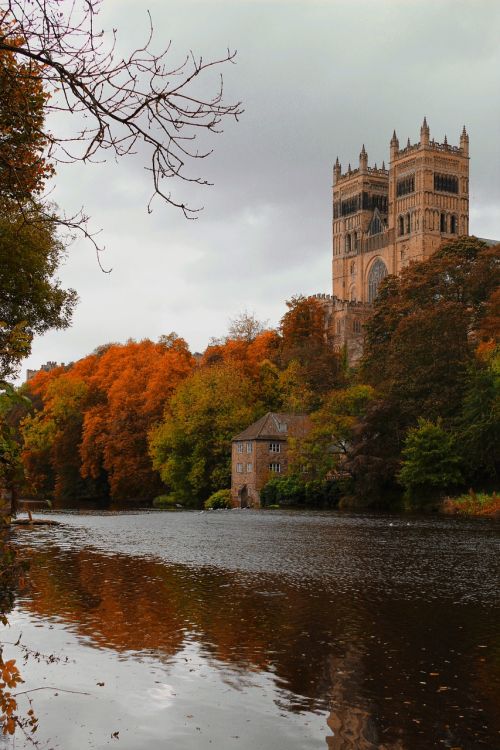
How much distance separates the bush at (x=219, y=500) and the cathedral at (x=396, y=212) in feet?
261

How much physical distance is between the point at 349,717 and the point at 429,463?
42.8 meters

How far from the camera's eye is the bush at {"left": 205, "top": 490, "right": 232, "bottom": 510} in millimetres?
64812

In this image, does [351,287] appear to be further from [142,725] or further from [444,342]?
[142,725]

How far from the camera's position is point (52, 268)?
35875mm

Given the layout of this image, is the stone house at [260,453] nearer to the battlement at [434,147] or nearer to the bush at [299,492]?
the bush at [299,492]

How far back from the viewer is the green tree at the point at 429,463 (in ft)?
168

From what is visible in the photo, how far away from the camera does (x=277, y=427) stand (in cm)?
6556

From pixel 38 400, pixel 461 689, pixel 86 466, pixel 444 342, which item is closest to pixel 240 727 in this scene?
pixel 461 689

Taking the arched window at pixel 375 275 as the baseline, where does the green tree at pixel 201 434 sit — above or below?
below

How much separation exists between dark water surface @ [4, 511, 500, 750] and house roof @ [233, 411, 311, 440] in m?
39.2

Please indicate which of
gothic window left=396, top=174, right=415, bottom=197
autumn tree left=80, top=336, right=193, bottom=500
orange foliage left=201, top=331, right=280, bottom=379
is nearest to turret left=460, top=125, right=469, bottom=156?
gothic window left=396, top=174, right=415, bottom=197

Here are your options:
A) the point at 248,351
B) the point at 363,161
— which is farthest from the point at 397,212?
the point at 248,351

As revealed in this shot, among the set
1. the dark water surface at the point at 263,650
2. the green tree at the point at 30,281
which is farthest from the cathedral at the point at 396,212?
the dark water surface at the point at 263,650

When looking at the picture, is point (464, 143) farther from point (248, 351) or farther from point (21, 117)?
point (21, 117)
